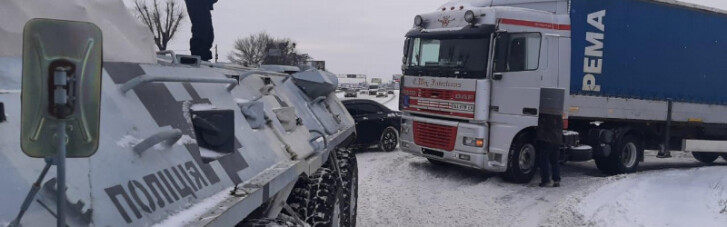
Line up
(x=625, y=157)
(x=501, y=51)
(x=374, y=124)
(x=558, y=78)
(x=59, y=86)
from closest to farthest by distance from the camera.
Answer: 1. (x=59, y=86)
2. (x=501, y=51)
3. (x=558, y=78)
4. (x=625, y=157)
5. (x=374, y=124)

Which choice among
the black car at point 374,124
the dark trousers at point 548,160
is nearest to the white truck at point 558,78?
the dark trousers at point 548,160

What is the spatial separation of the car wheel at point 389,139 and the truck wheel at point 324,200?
9261 millimetres

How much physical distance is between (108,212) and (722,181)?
10806mm

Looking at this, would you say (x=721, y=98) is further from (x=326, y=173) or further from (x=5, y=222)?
(x=5, y=222)

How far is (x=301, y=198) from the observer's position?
429cm

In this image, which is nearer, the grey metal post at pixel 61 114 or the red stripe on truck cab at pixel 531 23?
the grey metal post at pixel 61 114

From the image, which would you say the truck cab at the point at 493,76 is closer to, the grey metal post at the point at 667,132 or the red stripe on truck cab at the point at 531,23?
the red stripe on truck cab at the point at 531,23

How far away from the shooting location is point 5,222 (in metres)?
1.51

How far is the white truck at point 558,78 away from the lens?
9805 mm

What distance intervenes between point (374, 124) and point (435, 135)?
3.74 meters

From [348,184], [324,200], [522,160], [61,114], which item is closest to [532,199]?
[522,160]

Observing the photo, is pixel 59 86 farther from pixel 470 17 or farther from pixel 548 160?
pixel 548 160

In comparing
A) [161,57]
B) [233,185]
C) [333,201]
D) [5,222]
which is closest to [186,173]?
[233,185]

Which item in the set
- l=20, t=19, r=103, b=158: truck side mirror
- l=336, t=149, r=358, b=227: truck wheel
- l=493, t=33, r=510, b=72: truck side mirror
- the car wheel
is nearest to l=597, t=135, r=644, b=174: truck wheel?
l=493, t=33, r=510, b=72: truck side mirror
